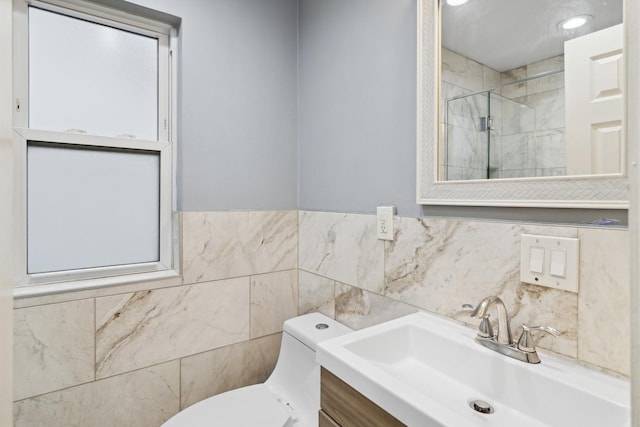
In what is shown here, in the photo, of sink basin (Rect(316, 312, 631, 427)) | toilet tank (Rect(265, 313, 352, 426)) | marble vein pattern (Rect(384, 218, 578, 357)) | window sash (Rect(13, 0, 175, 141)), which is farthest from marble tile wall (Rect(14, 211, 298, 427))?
sink basin (Rect(316, 312, 631, 427))

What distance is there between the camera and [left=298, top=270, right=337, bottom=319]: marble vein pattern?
4.91 ft

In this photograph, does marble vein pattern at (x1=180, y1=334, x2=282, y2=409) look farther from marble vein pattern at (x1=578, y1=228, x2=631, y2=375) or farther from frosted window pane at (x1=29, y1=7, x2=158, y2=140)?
marble vein pattern at (x1=578, y1=228, x2=631, y2=375)

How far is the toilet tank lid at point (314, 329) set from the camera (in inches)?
51.6

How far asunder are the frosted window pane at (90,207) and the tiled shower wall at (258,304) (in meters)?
0.17

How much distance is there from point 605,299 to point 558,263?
0.11 m

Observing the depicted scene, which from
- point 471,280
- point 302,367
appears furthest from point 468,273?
point 302,367

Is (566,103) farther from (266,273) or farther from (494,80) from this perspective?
(266,273)

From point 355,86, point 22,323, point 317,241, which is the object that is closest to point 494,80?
point 355,86

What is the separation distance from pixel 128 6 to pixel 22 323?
1.23 m

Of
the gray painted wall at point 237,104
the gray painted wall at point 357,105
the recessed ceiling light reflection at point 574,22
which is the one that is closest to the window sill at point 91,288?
the gray painted wall at point 237,104

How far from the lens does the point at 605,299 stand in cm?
73

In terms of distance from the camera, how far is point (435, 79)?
1.06 m

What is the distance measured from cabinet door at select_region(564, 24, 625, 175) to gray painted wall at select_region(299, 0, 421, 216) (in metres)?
0.45

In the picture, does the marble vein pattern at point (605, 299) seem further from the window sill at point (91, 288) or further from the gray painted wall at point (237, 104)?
the window sill at point (91, 288)
